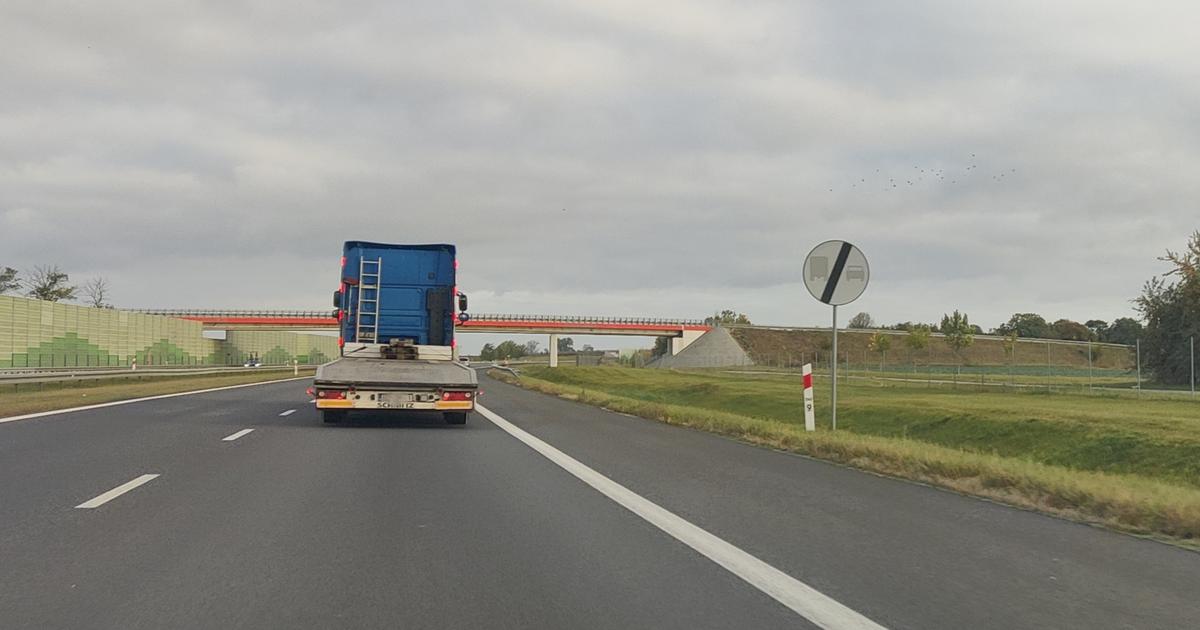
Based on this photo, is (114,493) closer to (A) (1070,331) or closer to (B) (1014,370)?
(B) (1014,370)

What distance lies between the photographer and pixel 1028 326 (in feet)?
477

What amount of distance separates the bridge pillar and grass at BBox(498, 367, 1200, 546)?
7614 cm

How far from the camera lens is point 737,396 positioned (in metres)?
36.0

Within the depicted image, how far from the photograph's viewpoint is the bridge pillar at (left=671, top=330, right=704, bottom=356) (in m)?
115

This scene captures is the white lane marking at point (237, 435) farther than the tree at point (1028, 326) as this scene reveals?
No

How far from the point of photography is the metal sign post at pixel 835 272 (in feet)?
45.5

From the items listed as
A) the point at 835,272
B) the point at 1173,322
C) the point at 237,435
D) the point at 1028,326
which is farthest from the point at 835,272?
the point at 1028,326

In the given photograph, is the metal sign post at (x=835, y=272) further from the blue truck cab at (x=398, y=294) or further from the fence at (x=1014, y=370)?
the fence at (x=1014, y=370)

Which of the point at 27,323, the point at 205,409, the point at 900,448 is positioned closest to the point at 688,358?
the point at 27,323

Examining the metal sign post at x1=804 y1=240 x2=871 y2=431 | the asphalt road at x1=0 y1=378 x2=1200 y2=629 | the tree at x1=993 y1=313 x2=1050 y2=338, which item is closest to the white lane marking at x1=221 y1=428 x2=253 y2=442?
the asphalt road at x1=0 y1=378 x2=1200 y2=629

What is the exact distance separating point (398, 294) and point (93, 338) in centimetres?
4814

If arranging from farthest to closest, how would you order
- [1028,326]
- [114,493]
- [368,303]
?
[1028,326] → [368,303] → [114,493]

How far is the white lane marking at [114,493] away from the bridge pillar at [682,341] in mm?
105714

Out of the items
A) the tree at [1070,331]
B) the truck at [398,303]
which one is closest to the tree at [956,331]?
the truck at [398,303]
